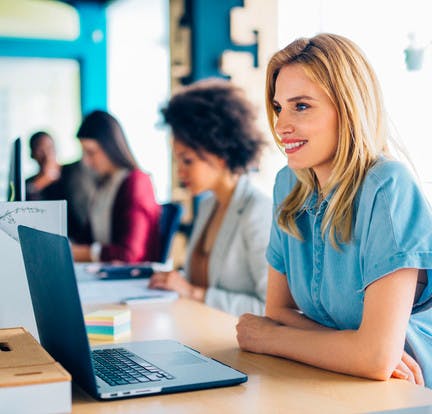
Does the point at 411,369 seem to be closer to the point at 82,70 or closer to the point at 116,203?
the point at 116,203

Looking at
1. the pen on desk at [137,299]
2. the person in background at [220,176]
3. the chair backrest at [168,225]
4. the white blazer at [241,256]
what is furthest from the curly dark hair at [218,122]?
the chair backrest at [168,225]

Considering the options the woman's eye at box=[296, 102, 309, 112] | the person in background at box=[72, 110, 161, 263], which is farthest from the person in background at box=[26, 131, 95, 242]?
the woman's eye at box=[296, 102, 309, 112]

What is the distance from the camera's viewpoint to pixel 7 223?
1720mm

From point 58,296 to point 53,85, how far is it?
6.28 m

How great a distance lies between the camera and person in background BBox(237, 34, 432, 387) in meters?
1.48

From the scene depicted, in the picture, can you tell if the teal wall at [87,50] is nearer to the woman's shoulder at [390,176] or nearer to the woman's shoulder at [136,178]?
the woman's shoulder at [136,178]

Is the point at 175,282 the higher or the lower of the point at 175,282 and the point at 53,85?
the lower

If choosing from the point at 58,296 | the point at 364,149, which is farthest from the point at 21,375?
the point at 364,149

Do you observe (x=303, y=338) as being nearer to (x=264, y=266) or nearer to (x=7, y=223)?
(x=7, y=223)

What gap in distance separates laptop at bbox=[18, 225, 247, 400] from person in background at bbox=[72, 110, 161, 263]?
7.53 ft

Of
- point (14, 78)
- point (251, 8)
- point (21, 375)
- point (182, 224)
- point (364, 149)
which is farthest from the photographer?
point (14, 78)

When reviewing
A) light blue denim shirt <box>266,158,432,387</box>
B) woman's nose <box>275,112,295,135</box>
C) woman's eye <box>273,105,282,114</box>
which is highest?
woman's eye <box>273,105,282,114</box>

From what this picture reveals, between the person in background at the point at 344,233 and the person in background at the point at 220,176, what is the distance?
30.3 inches

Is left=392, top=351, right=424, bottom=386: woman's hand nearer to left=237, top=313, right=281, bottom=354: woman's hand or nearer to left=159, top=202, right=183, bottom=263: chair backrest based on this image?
left=237, top=313, right=281, bottom=354: woman's hand
